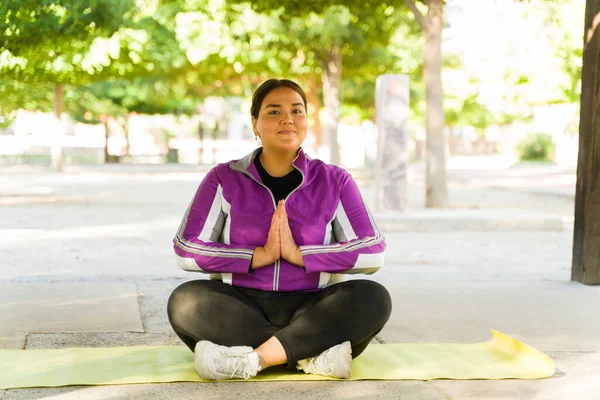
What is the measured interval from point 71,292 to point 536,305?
3.27 m

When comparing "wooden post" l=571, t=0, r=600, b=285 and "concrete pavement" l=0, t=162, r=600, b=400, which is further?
"wooden post" l=571, t=0, r=600, b=285

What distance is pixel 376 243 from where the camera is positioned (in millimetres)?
4512

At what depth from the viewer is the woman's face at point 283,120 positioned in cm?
455

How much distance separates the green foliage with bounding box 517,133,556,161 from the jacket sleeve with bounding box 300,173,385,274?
39.9m

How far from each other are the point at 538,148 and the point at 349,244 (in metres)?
40.2

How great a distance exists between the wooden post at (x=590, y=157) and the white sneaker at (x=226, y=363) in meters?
3.93

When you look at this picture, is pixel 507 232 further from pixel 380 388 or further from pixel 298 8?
pixel 380 388

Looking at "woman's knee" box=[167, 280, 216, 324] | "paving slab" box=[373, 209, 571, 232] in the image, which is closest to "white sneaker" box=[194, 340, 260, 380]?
"woman's knee" box=[167, 280, 216, 324]

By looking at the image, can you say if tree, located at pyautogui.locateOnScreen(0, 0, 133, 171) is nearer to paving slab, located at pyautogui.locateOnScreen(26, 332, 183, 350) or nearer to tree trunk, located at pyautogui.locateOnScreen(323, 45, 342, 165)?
paving slab, located at pyautogui.locateOnScreen(26, 332, 183, 350)

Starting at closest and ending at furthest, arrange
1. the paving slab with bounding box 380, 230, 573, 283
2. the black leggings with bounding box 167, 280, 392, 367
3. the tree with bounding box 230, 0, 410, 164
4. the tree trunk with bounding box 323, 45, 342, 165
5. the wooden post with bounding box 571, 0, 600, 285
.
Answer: the black leggings with bounding box 167, 280, 392, 367
the wooden post with bounding box 571, 0, 600, 285
the paving slab with bounding box 380, 230, 573, 283
the tree with bounding box 230, 0, 410, 164
the tree trunk with bounding box 323, 45, 342, 165

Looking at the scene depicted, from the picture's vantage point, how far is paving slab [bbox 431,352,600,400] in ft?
13.5

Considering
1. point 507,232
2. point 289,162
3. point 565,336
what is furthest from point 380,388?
point 507,232

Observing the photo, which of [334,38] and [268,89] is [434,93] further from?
[334,38]

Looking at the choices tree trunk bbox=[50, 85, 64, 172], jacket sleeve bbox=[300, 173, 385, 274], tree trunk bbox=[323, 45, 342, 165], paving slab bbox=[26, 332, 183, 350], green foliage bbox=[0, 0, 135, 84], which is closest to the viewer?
jacket sleeve bbox=[300, 173, 385, 274]
